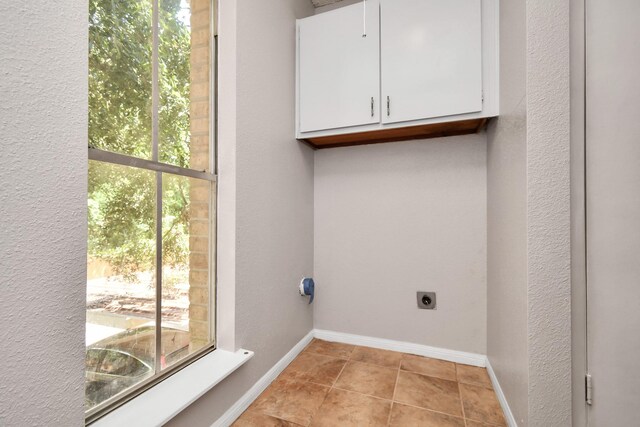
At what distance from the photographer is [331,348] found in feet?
6.72

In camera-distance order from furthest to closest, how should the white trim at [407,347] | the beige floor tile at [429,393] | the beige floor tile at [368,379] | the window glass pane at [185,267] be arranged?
the white trim at [407,347], the beige floor tile at [368,379], the beige floor tile at [429,393], the window glass pane at [185,267]

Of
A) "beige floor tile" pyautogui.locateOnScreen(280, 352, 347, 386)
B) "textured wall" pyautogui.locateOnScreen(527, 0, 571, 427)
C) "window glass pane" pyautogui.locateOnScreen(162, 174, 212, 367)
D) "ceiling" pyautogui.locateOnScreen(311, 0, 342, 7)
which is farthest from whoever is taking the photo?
"ceiling" pyautogui.locateOnScreen(311, 0, 342, 7)

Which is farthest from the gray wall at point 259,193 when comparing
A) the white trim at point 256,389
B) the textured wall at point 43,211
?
Answer: the textured wall at point 43,211

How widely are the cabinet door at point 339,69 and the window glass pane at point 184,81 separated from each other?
71cm

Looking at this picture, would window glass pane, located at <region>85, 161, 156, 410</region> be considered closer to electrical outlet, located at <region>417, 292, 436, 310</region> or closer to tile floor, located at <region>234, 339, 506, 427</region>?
tile floor, located at <region>234, 339, 506, 427</region>

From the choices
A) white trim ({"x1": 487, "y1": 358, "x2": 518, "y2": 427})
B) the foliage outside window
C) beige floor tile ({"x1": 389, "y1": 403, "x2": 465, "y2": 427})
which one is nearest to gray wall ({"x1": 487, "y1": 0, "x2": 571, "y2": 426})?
white trim ({"x1": 487, "y1": 358, "x2": 518, "y2": 427})

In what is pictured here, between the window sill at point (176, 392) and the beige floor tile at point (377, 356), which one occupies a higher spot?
the window sill at point (176, 392)

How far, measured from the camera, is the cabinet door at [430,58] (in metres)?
1.51

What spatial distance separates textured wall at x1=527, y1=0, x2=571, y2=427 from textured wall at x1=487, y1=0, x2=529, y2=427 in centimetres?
4

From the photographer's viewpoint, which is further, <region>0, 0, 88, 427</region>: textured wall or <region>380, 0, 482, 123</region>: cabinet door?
<region>380, 0, 482, 123</region>: cabinet door

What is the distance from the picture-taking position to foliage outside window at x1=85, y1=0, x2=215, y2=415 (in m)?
0.91

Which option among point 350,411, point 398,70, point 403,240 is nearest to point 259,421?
point 350,411

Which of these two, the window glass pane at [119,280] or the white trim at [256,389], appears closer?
the window glass pane at [119,280]

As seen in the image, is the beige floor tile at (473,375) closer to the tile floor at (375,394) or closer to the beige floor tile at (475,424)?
the tile floor at (375,394)
